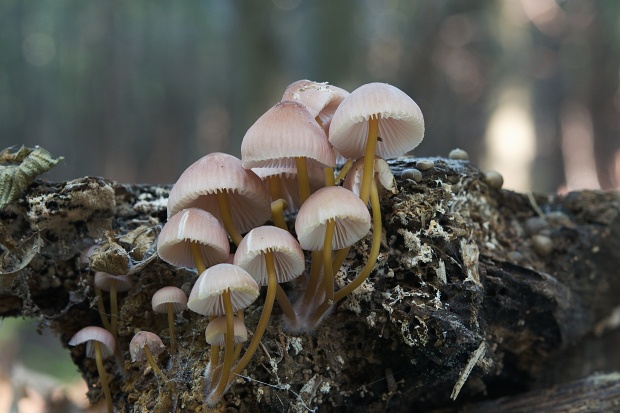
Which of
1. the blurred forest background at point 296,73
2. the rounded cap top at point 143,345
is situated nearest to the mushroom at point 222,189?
the rounded cap top at point 143,345

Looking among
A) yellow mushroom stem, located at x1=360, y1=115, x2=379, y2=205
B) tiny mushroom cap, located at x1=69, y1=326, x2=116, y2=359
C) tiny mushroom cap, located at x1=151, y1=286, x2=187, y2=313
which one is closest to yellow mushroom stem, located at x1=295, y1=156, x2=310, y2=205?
yellow mushroom stem, located at x1=360, y1=115, x2=379, y2=205

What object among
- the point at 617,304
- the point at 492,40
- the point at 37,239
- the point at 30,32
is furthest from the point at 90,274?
the point at 30,32

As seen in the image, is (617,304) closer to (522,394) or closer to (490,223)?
(522,394)

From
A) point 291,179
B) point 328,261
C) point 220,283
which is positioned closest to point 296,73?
point 291,179

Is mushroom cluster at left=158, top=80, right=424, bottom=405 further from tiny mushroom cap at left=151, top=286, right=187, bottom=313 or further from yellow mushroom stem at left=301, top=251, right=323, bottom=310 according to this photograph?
tiny mushroom cap at left=151, top=286, right=187, bottom=313

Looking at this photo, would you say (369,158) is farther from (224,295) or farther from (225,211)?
(224,295)

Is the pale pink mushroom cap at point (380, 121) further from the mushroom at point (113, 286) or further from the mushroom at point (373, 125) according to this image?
the mushroom at point (113, 286)
